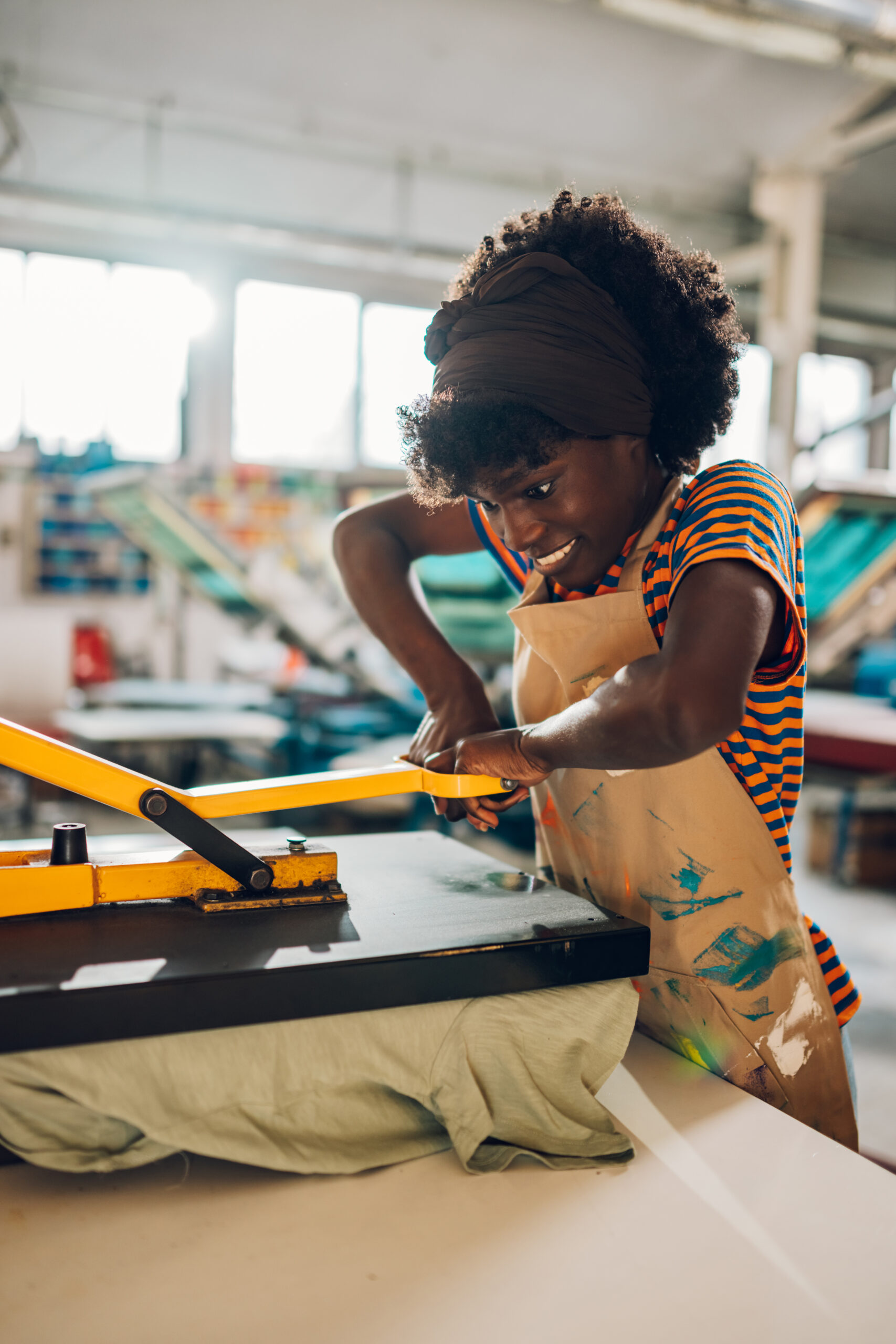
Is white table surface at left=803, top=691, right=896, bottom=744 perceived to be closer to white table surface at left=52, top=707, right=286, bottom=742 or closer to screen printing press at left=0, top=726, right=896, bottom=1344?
screen printing press at left=0, top=726, right=896, bottom=1344

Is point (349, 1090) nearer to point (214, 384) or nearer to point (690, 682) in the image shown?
point (690, 682)

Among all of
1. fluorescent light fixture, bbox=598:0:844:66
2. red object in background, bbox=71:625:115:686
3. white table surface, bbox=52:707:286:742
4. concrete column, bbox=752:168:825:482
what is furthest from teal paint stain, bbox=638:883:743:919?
red object in background, bbox=71:625:115:686

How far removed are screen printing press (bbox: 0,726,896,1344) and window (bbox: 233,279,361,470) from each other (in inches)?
286

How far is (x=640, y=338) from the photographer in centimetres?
96

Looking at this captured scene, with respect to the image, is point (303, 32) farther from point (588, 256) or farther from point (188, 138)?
point (588, 256)

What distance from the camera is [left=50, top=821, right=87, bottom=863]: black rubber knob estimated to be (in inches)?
33.3

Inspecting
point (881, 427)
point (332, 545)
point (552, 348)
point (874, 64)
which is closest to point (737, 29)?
point (874, 64)

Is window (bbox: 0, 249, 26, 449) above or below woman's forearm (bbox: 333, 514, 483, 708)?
above

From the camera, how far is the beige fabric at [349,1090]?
73 centimetres

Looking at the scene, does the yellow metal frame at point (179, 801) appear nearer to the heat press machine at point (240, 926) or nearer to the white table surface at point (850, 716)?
the heat press machine at point (240, 926)

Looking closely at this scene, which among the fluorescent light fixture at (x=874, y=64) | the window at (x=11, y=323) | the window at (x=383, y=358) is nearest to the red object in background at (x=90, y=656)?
the window at (x=11, y=323)

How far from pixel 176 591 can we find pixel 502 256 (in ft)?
22.9

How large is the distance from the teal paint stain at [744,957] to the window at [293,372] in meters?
7.27

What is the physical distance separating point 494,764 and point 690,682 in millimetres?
238
